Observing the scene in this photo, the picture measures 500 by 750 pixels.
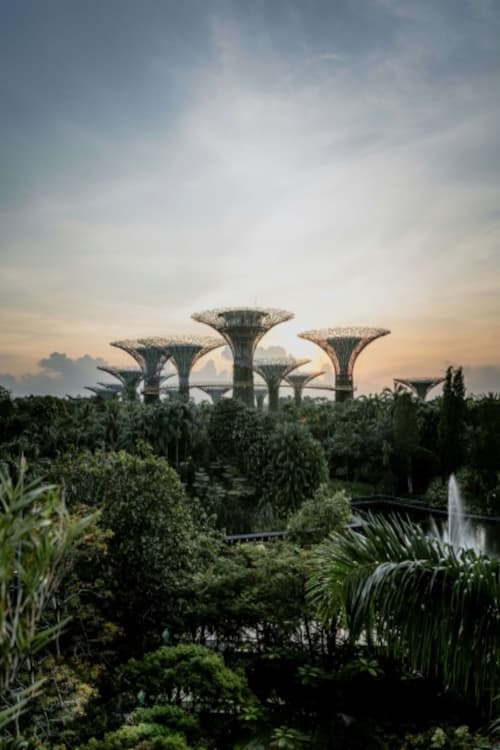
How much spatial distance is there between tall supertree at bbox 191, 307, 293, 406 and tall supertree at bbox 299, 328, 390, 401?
579 centimetres

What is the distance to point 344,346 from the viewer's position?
41.5 meters

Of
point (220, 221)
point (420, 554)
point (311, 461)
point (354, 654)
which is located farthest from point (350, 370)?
point (420, 554)

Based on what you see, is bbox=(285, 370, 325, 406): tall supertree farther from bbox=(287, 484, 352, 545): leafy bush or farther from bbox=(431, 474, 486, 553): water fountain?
bbox=(287, 484, 352, 545): leafy bush

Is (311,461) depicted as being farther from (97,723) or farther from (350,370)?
(350,370)

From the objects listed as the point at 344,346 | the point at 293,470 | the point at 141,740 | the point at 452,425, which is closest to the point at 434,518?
the point at 293,470

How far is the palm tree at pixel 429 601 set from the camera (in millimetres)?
Answer: 2555

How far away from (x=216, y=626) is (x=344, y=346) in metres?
35.3

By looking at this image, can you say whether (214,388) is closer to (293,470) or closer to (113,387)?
(113,387)

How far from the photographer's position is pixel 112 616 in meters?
7.12

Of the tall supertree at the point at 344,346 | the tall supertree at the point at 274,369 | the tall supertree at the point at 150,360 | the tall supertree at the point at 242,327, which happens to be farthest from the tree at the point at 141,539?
the tall supertree at the point at 274,369

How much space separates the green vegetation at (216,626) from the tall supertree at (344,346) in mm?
31442

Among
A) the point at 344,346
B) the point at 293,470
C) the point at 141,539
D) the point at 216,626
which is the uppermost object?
the point at 344,346

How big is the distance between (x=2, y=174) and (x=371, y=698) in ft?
32.9

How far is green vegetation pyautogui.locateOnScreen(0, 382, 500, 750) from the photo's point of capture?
2.53 meters
